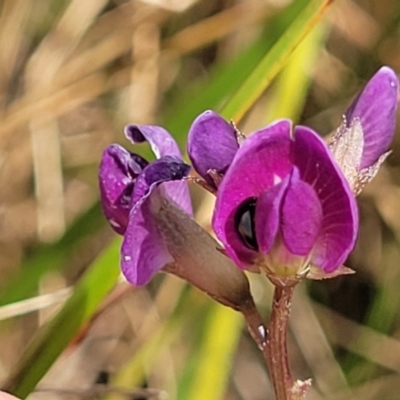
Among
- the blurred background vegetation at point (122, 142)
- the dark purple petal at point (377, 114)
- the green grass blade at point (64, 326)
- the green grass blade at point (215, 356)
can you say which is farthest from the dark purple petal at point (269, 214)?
the blurred background vegetation at point (122, 142)

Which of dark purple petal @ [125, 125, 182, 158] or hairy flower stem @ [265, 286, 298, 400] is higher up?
dark purple petal @ [125, 125, 182, 158]

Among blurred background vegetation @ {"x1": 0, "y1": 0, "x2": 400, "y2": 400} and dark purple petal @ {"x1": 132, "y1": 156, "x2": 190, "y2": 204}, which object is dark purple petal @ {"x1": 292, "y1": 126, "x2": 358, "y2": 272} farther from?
blurred background vegetation @ {"x1": 0, "y1": 0, "x2": 400, "y2": 400}

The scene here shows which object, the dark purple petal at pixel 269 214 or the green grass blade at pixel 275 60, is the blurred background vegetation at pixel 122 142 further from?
the dark purple petal at pixel 269 214

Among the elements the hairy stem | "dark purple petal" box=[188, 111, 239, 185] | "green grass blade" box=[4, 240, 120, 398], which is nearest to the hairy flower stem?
the hairy stem

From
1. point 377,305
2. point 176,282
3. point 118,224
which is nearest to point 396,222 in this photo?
point 377,305

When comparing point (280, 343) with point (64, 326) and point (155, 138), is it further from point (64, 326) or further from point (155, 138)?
point (64, 326)

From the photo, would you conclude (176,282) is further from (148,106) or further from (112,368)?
(148,106)
